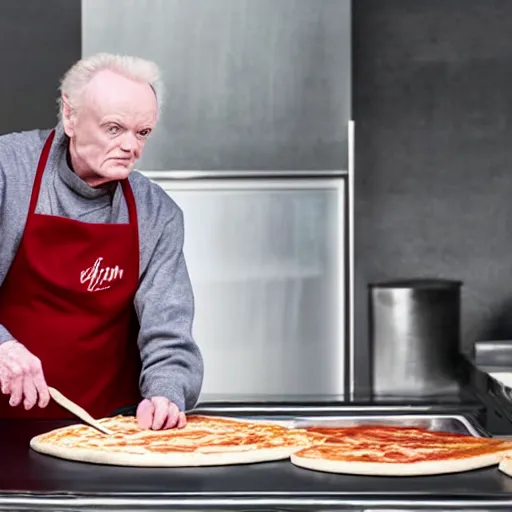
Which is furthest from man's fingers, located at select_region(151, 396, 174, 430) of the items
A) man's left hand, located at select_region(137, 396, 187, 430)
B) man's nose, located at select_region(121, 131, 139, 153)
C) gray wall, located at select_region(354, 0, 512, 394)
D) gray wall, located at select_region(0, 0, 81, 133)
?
gray wall, located at select_region(0, 0, 81, 133)

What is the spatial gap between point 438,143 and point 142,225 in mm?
2128

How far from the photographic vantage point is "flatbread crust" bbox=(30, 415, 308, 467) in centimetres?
140

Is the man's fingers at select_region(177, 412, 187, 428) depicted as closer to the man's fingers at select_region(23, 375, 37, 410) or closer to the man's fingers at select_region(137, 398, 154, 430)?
the man's fingers at select_region(137, 398, 154, 430)

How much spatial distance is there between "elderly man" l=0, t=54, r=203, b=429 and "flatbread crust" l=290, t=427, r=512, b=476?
1.58ft

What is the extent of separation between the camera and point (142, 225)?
211 cm

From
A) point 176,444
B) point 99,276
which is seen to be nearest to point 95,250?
point 99,276

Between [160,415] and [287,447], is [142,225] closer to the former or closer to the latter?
[160,415]

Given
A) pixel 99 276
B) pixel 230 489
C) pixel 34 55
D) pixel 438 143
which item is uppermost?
pixel 34 55

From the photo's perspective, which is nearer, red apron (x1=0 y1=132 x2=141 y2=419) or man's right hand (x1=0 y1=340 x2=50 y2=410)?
man's right hand (x1=0 y1=340 x2=50 y2=410)

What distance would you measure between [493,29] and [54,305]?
250 centimetres

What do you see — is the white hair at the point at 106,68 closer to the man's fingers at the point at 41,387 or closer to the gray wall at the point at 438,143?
the man's fingers at the point at 41,387

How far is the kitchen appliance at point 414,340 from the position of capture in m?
3.40

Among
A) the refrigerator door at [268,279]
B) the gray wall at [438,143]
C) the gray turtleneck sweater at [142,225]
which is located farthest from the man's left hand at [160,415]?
the gray wall at [438,143]

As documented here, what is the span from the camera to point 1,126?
4047mm
